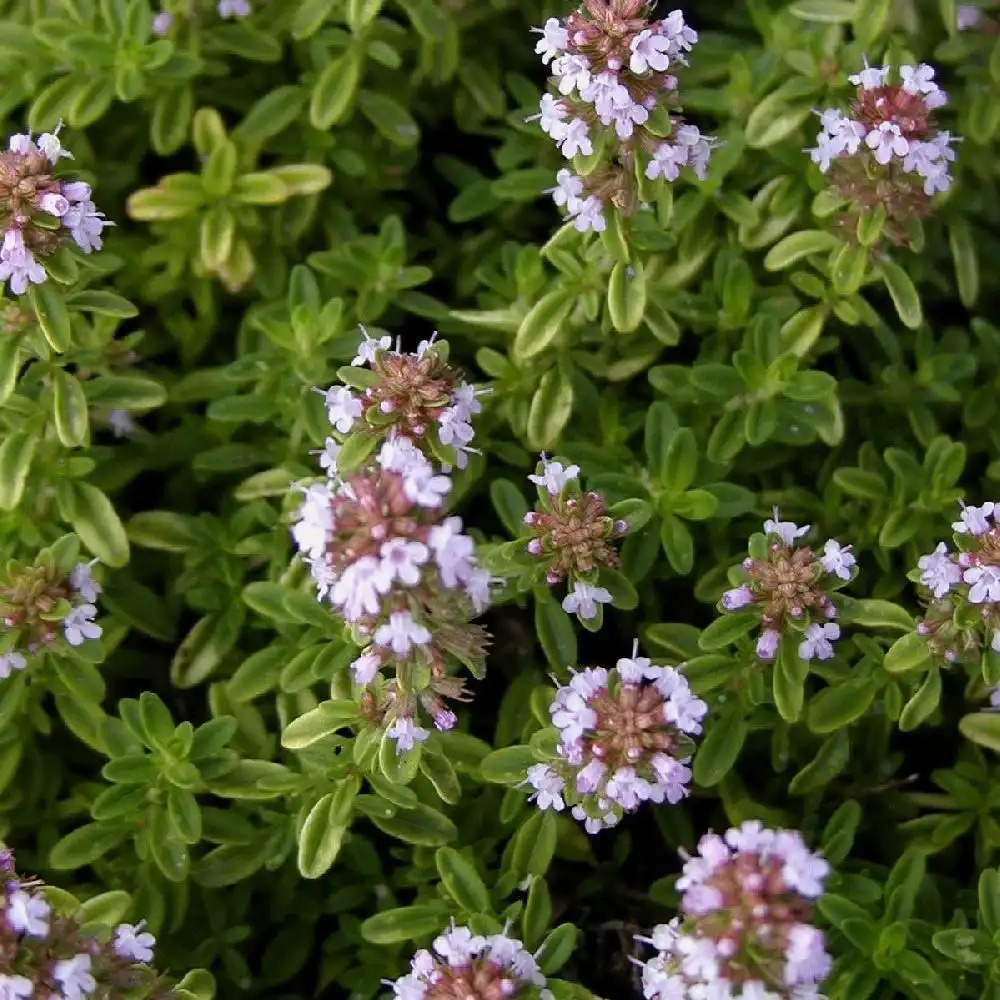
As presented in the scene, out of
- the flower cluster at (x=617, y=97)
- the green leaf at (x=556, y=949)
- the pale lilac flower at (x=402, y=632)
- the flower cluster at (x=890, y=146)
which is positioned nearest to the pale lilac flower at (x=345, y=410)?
the pale lilac flower at (x=402, y=632)

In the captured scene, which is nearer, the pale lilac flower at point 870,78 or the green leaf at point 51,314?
the green leaf at point 51,314

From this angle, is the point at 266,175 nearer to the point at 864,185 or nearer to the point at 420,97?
the point at 420,97

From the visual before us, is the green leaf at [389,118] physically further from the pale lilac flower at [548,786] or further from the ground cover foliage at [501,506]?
the pale lilac flower at [548,786]

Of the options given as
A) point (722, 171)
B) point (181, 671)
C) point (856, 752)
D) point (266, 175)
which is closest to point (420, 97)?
point (266, 175)

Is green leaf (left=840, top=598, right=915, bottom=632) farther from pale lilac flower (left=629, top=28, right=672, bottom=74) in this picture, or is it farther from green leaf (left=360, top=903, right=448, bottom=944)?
pale lilac flower (left=629, top=28, right=672, bottom=74)

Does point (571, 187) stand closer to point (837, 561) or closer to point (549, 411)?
point (549, 411)

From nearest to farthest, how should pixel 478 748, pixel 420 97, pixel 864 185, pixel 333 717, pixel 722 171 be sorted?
pixel 333 717, pixel 478 748, pixel 864 185, pixel 722 171, pixel 420 97

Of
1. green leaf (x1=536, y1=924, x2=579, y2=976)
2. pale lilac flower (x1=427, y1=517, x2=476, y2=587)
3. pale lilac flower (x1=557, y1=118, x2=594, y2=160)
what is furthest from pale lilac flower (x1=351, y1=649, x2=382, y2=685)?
pale lilac flower (x1=557, y1=118, x2=594, y2=160)
